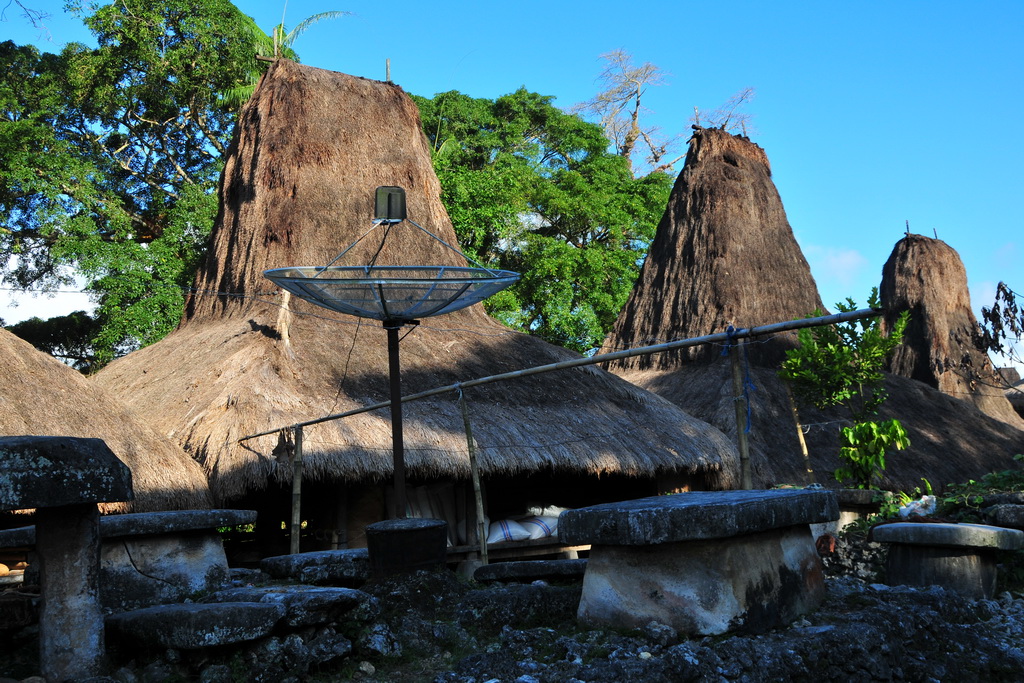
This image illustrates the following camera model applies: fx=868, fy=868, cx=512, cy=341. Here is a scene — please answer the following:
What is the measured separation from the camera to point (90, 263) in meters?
14.9

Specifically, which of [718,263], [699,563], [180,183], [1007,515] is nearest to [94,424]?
[699,563]

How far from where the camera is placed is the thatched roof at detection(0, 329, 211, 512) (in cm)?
745

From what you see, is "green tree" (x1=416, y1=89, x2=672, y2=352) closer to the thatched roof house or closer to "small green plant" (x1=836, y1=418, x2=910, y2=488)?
the thatched roof house

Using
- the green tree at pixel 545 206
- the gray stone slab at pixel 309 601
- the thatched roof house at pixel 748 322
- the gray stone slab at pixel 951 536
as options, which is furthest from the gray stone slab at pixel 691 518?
the green tree at pixel 545 206

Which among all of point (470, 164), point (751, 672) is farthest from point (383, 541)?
point (470, 164)

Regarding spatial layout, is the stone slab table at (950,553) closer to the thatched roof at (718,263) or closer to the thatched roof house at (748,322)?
the thatched roof house at (748,322)

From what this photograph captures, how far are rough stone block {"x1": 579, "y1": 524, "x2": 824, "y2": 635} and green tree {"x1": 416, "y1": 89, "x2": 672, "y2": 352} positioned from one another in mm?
14583

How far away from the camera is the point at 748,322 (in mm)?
14398

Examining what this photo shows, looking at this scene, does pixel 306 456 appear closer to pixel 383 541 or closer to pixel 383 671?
pixel 383 541

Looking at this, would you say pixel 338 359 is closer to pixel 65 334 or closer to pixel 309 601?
pixel 309 601

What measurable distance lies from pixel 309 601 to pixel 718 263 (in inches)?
499

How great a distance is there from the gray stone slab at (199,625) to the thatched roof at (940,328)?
58.0 ft

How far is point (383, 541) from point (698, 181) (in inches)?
513

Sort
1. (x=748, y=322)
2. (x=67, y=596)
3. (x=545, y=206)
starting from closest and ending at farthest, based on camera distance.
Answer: (x=67, y=596) → (x=748, y=322) → (x=545, y=206)
